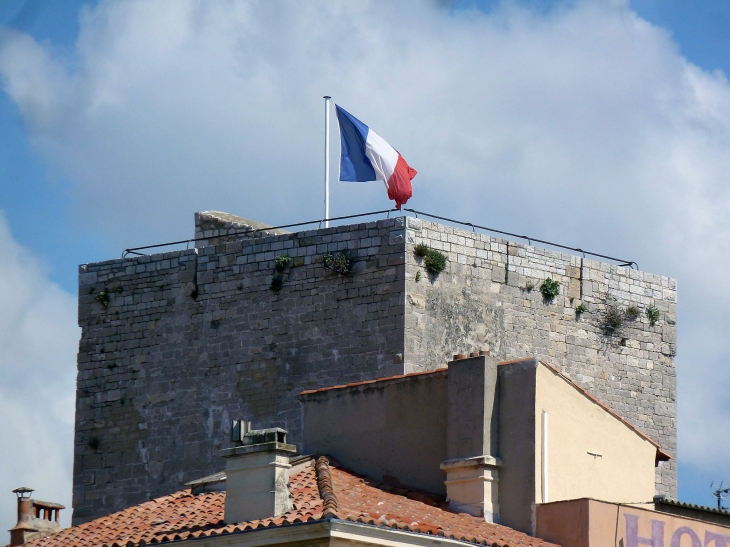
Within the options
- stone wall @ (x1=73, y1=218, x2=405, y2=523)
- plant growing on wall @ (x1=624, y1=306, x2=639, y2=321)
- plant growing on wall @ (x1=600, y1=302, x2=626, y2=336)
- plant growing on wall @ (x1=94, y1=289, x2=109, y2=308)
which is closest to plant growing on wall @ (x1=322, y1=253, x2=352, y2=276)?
stone wall @ (x1=73, y1=218, x2=405, y2=523)

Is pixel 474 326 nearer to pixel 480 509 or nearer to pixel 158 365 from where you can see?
pixel 158 365

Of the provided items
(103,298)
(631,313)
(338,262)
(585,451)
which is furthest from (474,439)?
(103,298)

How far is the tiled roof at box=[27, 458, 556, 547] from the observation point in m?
16.7

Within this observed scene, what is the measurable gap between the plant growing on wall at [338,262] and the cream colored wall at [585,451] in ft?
19.9

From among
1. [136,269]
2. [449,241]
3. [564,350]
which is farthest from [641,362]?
[136,269]

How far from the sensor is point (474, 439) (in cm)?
1866

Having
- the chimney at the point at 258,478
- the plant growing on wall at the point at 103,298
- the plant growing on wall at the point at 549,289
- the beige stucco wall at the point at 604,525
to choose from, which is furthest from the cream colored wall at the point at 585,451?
the plant growing on wall at the point at 103,298

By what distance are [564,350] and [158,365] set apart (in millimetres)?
5576

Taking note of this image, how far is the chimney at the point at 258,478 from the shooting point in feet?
56.0

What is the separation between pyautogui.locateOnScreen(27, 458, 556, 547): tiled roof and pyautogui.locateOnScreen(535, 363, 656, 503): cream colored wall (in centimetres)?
91

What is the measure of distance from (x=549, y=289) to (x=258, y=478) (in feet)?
30.3

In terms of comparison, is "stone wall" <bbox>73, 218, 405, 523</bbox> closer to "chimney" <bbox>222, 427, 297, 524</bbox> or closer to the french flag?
the french flag

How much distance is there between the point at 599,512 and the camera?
1802cm

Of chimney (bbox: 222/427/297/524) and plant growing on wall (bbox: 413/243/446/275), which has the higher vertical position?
plant growing on wall (bbox: 413/243/446/275)
